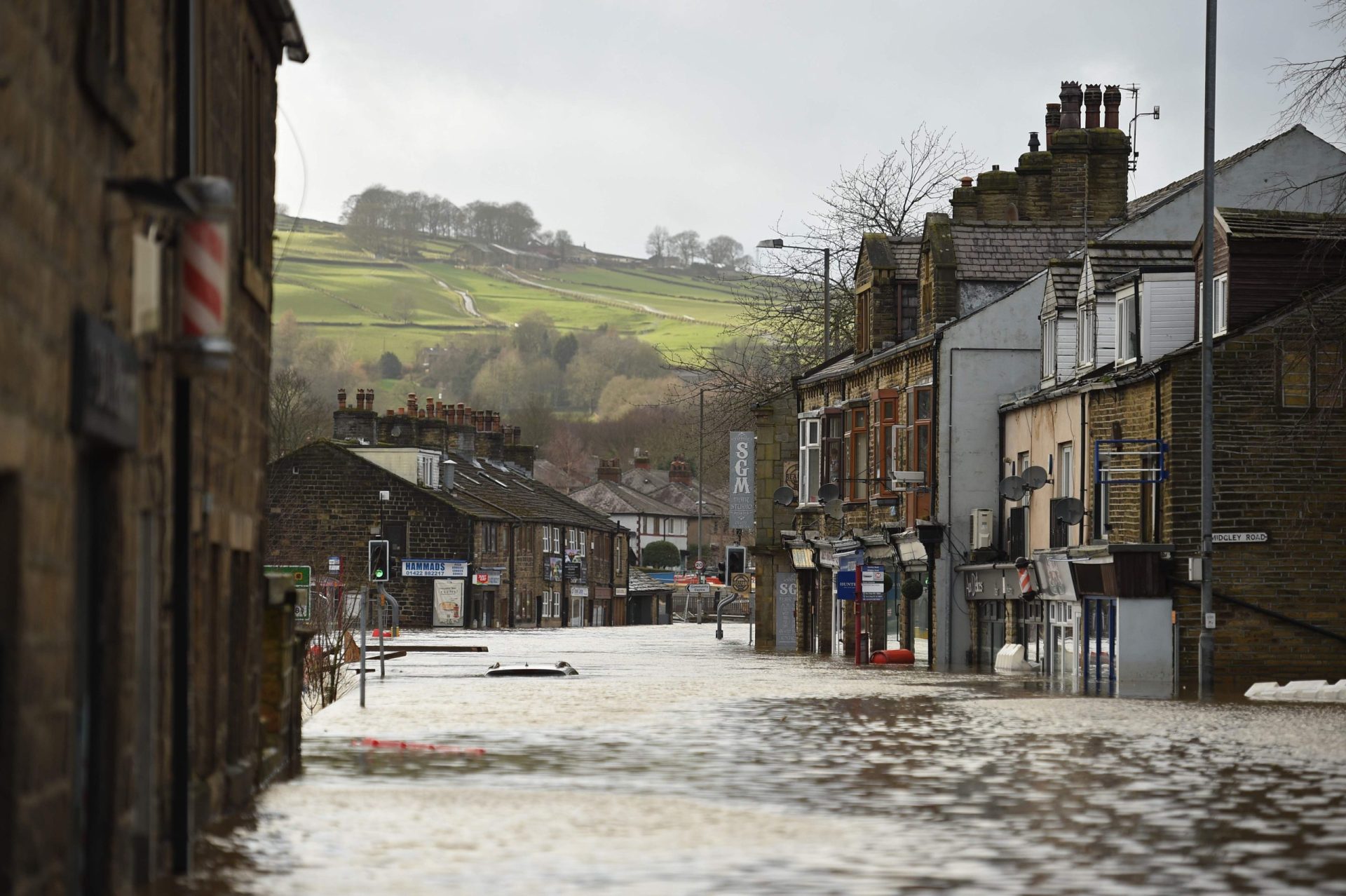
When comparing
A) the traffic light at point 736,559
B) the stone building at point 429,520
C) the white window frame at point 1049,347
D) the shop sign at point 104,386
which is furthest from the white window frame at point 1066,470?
the stone building at point 429,520

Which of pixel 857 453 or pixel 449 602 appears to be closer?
pixel 857 453

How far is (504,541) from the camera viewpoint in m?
87.9

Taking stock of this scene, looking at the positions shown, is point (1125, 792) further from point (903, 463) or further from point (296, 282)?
point (296, 282)

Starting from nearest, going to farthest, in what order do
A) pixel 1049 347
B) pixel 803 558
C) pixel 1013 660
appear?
pixel 1013 660
pixel 1049 347
pixel 803 558

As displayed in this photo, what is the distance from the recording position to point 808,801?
1461 centimetres

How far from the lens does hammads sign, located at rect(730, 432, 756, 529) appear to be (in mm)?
63875

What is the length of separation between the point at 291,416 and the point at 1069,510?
215 ft

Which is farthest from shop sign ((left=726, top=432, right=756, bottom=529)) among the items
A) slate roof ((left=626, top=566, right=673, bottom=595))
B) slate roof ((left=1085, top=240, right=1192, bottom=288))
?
slate roof ((left=626, top=566, right=673, bottom=595))

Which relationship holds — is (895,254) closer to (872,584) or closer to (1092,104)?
(1092,104)

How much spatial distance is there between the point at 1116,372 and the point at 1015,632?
8.05 metres

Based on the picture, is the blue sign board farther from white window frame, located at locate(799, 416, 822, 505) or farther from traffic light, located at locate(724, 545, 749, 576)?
white window frame, located at locate(799, 416, 822, 505)

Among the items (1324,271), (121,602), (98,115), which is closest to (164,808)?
(121,602)

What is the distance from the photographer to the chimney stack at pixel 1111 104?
4912cm

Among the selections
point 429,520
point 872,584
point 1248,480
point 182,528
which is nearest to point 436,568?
point 429,520
